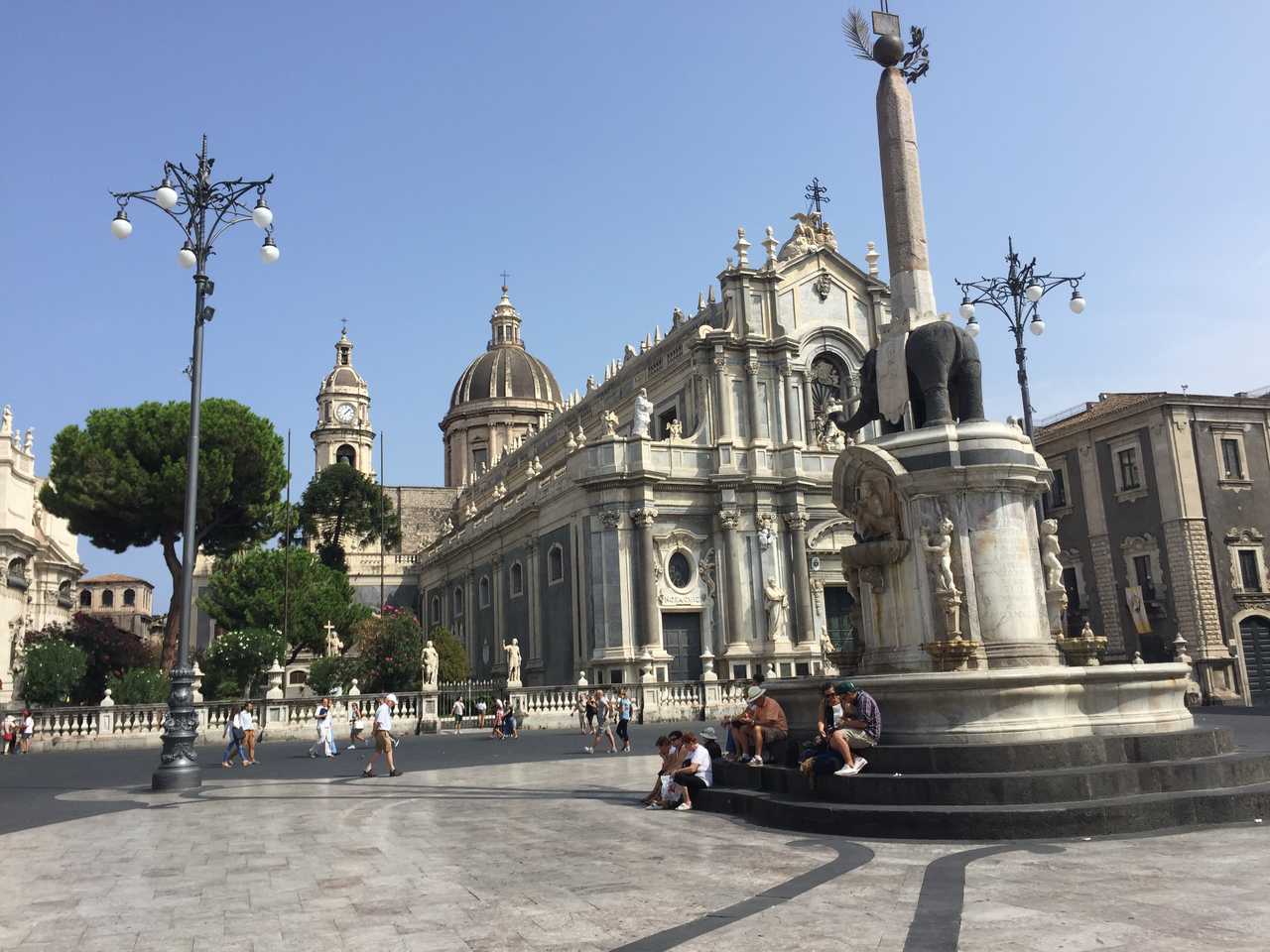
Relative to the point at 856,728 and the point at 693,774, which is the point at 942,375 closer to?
the point at 856,728

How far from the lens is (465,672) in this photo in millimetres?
40781

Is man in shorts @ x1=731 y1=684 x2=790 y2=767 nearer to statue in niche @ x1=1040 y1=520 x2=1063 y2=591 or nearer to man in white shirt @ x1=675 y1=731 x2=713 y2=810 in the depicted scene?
man in white shirt @ x1=675 y1=731 x2=713 y2=810

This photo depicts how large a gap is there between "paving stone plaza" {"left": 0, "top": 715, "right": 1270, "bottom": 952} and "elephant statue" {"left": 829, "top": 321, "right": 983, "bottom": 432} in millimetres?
5994

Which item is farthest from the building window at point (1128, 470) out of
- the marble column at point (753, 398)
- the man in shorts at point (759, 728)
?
the man in shorts at point (759, 728)

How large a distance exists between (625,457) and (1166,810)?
92.8 ft

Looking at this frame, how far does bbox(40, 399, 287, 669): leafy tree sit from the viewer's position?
41594 mm

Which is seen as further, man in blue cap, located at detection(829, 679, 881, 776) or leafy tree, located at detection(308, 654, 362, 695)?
leafy tree, located at detection(308, 654, 362, 695)

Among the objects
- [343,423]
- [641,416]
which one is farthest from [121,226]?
[343,423]

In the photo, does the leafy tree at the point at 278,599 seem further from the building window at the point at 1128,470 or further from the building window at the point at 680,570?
the building window at the point at 1128,470

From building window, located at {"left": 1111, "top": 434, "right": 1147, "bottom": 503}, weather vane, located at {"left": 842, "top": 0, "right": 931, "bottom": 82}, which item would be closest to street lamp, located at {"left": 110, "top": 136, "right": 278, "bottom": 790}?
weather vane, located at {"left": 842, "top": 0, "right": 931, "bottom": 82}

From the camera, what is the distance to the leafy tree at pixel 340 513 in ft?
230

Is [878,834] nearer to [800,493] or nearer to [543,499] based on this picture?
[800,493]

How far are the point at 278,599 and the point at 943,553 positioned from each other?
152ft

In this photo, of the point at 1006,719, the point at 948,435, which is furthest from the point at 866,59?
the point at 1006,719
